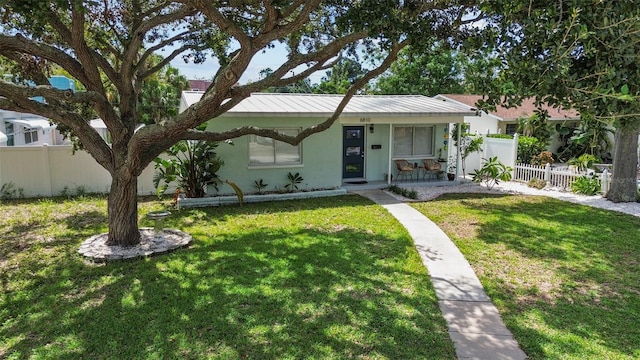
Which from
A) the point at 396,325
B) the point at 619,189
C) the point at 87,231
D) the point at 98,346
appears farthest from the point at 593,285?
the point at 87,231

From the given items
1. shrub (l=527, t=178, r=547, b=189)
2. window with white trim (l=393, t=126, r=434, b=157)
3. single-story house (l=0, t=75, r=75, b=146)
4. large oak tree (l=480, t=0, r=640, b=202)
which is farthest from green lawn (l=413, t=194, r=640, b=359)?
single-story house (l=0, t=75, r=75, b=146)

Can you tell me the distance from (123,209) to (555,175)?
14.0 m

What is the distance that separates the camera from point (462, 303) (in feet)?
18.4

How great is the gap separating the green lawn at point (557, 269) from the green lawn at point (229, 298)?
1.11 meters

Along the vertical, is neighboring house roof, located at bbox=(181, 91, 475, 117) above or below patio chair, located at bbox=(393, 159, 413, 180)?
above

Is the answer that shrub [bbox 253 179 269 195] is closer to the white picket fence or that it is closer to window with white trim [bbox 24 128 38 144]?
the white picket fence

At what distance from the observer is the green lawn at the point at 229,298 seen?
14.7ft

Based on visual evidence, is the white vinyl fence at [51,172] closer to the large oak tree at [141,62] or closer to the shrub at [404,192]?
the large oak tree at [141,62]

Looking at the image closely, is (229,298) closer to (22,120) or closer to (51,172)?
(51,172)

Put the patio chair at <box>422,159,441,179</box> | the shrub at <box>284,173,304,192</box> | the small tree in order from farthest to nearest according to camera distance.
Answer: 1. the small tree
2. the patio chair at <box>422,159,441,179</box>
3. the shrub at <box>284,173,304,192</box>

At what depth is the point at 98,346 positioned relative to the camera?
446 centimetres

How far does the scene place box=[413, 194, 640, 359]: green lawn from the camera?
15.6 feet

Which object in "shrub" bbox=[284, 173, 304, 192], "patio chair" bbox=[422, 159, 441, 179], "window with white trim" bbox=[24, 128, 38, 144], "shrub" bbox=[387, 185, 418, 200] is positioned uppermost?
"window with white trim" bbox=[24, 128, 38, 144]

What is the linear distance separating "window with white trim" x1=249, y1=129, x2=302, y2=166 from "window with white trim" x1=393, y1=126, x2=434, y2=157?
407 centimetres
